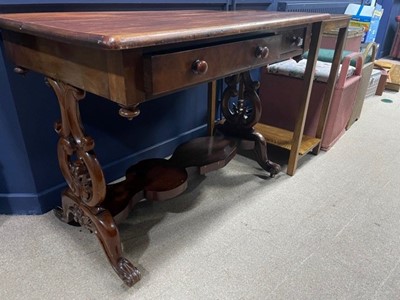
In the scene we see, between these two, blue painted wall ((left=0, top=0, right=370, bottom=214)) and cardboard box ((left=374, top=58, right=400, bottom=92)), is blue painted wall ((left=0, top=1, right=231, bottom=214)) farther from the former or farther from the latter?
cardboard box ((left=374, top=58, right=400, bottom=92))

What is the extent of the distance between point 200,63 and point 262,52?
0.99ft

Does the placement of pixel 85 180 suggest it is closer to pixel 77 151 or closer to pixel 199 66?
pixel 77 151

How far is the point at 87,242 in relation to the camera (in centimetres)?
109

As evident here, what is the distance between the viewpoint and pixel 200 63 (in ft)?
2.48

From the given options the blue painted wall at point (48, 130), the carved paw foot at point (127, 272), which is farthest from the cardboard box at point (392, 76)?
the carved paw foot at point (127, 272)

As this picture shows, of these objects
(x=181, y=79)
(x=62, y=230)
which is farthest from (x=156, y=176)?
(x=181, y=79)

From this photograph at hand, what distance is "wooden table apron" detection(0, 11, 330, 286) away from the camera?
646 millimetres

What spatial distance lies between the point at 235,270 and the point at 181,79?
0.63 metres

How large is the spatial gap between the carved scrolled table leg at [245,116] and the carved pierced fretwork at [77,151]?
82 centimetres

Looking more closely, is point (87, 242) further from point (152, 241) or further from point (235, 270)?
point (235, 270)

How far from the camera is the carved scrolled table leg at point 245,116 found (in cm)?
149

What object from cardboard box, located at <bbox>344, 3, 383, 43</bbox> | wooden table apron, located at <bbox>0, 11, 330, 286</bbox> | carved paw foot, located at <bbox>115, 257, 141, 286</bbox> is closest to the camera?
wooden table apron, located at <bbox>0, 11, 330, 286</bbox>

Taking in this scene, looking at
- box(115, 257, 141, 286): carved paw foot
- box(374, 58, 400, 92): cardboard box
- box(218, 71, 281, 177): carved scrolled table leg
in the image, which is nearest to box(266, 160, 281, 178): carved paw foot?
box(218, 71, 281, 177): carved scrolled table leg

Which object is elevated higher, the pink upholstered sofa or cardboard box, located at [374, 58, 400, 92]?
the pink upholstered sofa
